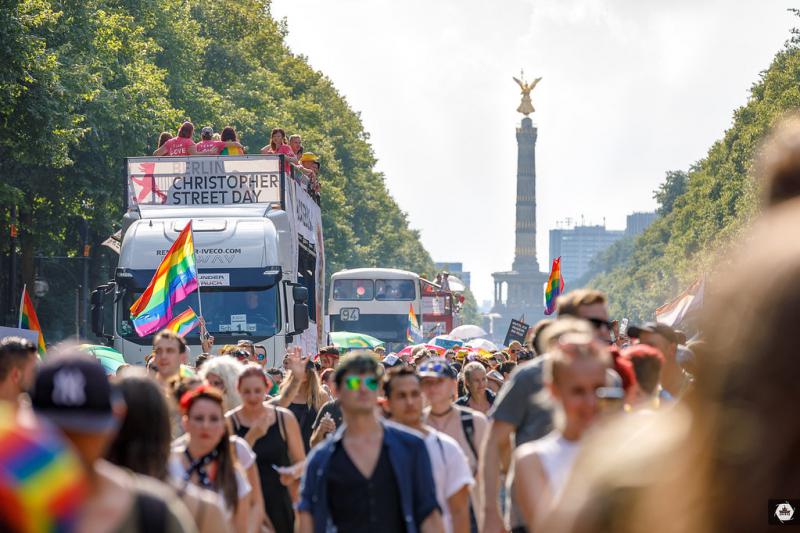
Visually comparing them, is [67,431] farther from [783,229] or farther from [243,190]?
[243,190]

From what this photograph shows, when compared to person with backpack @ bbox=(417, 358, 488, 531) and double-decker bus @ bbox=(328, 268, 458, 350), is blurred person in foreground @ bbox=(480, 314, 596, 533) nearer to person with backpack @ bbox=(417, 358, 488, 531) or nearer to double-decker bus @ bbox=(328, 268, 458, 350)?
person with backpack @ bbox=(417, 358, 488, 531)

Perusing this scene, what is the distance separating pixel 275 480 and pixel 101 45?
103ft

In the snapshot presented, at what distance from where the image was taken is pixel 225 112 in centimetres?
5812

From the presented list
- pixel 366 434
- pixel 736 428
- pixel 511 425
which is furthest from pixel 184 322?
pixel 736 428

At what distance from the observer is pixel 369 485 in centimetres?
673

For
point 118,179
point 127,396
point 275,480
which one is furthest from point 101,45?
point 127,396

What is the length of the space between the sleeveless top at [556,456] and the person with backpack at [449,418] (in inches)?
163

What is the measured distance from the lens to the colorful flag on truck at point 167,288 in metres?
19.7

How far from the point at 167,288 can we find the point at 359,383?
13.2 metres

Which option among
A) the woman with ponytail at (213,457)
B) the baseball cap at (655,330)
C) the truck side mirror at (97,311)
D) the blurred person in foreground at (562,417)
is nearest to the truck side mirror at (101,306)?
the truck side mirror at (97,311)

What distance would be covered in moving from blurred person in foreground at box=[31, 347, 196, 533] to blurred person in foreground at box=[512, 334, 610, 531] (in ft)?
4.34

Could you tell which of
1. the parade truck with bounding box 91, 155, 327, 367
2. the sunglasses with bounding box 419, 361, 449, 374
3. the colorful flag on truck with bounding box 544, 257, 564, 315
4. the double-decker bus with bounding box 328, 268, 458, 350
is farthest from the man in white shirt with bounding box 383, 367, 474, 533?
the double-decker bus with bounding box 328, 268, 458, 350

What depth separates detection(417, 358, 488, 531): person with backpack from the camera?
371 inches

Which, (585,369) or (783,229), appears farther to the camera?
(585,369)
